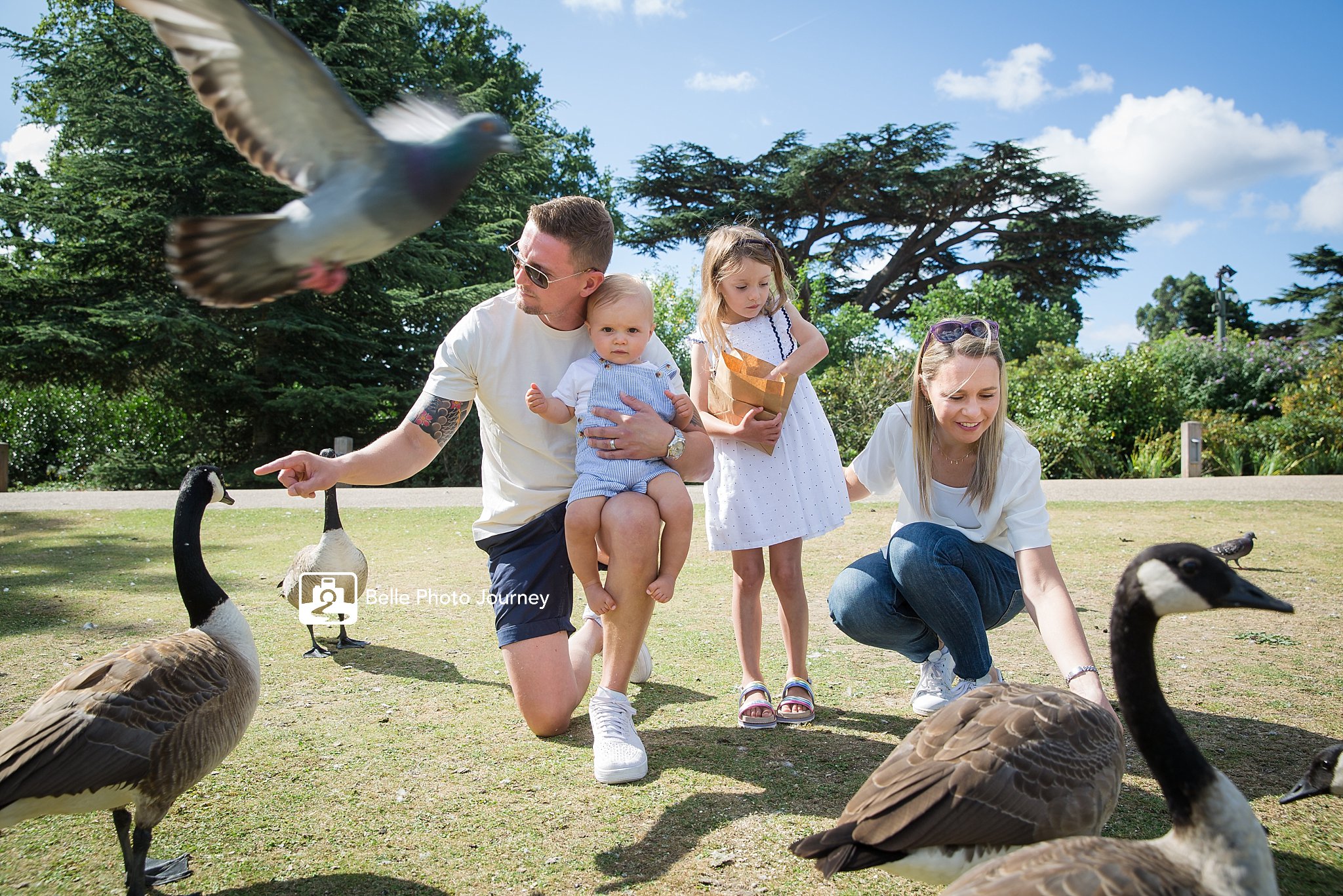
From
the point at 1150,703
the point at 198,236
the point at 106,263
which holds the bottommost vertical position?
the point at 1150,703

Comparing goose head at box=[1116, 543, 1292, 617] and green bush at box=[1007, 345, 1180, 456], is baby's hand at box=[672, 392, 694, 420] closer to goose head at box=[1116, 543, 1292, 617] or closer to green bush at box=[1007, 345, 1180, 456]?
goose head at box=[1116, 543, 1292, 617]

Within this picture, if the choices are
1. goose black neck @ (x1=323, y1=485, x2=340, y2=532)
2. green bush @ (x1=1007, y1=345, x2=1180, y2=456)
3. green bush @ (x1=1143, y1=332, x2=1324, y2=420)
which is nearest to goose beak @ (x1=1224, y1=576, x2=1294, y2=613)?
goose black neck @ (x1=323, y1=485, x2=340, y2=532)

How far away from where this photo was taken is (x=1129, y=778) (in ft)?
9.87

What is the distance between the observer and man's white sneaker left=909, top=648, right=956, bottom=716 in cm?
360

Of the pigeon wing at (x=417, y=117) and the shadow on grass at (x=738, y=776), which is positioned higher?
the pigeon wing at (x=417, y=117)

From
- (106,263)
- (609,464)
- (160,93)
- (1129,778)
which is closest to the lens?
(1129,778)

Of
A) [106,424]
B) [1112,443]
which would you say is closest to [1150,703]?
[1112,443]

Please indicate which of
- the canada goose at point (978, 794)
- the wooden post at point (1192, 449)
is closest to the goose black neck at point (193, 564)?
the canada goose at point (978, 794)

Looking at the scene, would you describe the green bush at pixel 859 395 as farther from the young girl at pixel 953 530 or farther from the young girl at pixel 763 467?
the young girl at pixel 953 530

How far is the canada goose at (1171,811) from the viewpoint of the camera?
5.19 feet

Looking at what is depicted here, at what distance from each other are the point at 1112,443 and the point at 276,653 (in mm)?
15055

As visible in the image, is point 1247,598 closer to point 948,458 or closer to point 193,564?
point 948,458

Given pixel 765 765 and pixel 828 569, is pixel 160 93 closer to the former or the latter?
Answer: pixel 765 765

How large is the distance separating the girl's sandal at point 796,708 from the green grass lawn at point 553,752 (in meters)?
0.09
